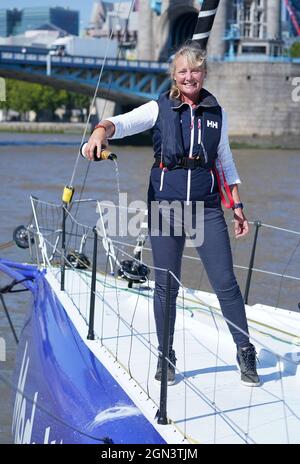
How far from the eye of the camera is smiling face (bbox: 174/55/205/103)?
4.19m

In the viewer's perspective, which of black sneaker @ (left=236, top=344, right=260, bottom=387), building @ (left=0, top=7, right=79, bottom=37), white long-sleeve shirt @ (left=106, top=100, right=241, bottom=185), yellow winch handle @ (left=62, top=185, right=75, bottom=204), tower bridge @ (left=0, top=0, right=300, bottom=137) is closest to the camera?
white long-sleeve shirt @ (left=106, top=100, right=241, bottom=185)

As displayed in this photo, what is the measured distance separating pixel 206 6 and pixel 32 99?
84.0 meters

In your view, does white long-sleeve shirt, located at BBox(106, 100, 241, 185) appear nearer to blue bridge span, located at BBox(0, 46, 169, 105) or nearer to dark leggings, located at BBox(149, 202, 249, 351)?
dark leggings, located at BBox(149, 202, 249, 351)

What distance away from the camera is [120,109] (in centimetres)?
6081

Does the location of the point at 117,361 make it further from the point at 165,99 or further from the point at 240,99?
the point at 240,99

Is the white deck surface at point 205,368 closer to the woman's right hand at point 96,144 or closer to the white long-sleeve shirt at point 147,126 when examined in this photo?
the white long-sleeve shirt at point 147,126

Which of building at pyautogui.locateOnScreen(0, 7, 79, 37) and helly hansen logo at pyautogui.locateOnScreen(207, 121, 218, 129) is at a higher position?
helly hansen logo at pyautogui.locateOnScreen(207, 121, 218, 129)

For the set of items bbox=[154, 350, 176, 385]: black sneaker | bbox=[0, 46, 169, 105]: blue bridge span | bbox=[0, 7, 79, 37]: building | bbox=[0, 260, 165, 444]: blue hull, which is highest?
bbox=[154, 350, 176, 385]: black sneaker

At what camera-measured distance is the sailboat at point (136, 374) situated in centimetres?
387

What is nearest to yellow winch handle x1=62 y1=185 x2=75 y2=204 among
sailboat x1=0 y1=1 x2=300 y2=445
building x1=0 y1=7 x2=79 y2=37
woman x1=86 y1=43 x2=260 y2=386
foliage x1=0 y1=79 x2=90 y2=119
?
sailboat x1=0 y1=1 x2=300 y2=445

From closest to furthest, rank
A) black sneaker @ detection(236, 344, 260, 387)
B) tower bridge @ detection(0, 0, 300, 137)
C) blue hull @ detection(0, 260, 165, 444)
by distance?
blue hull @ detection(0, 260, 165, 444), black sneaker @ detection(236, 344, 260, 387), tower bridge @ detection(0, 0, 300, 137)

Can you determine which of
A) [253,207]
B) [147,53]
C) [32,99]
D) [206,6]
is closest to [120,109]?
[147,53]

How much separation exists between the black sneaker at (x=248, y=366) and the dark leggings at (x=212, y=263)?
0.13 ft

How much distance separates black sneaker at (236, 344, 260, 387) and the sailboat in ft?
0.13
